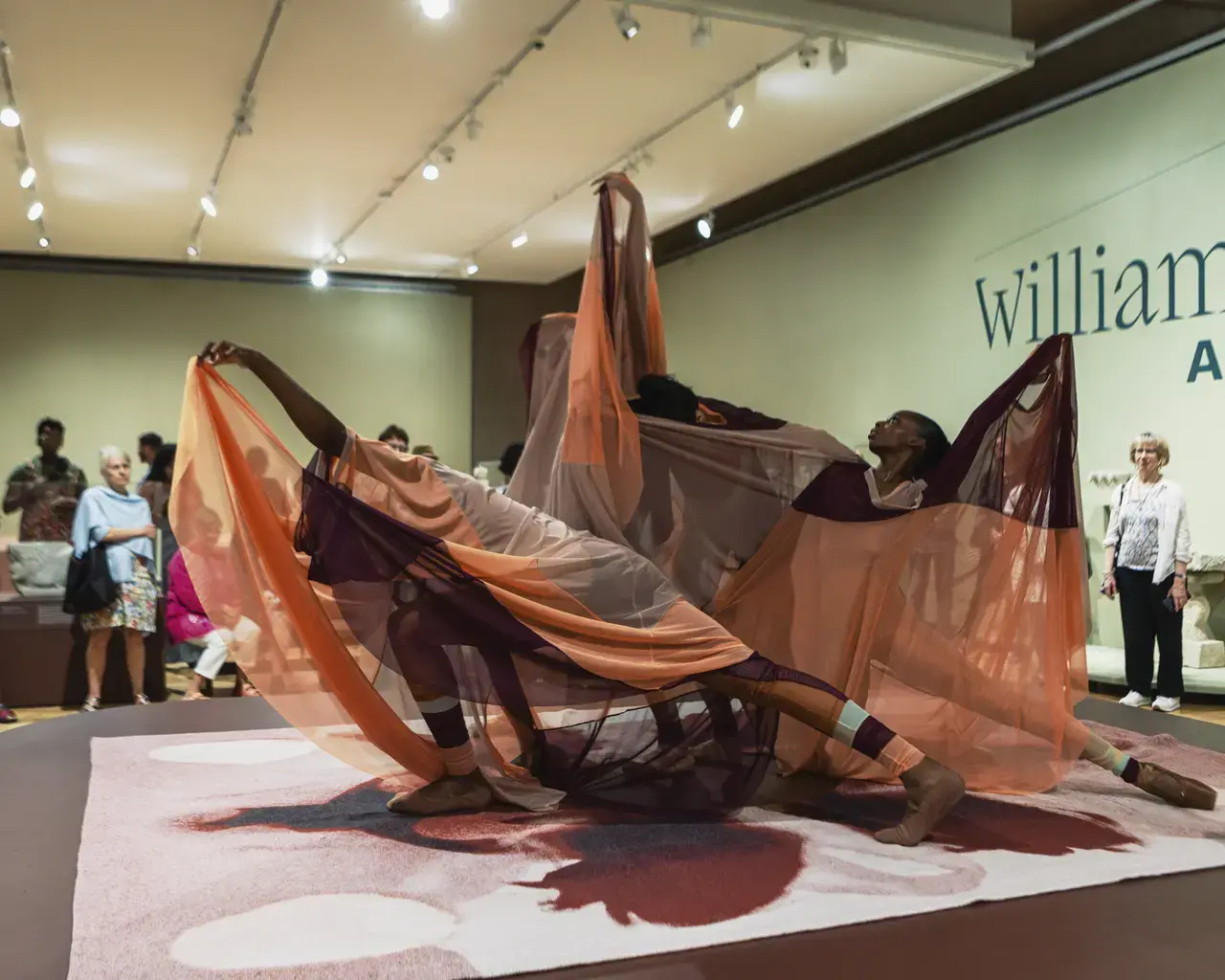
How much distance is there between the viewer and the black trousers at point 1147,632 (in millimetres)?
5504

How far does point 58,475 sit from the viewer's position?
21.6 feet

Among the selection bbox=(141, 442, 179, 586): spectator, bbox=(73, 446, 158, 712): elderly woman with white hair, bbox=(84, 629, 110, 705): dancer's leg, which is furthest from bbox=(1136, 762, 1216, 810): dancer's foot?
bbox=(141, 442, 179, 586): spectator

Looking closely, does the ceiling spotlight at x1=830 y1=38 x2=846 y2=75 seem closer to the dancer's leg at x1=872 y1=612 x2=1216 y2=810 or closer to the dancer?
the dancer

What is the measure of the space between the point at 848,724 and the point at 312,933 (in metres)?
1.31

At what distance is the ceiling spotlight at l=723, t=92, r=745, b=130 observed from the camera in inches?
237

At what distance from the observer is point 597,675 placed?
2.85 meters

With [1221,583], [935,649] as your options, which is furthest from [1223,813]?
[1221,583]

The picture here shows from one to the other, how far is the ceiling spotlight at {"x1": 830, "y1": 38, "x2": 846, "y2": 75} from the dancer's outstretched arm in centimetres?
348

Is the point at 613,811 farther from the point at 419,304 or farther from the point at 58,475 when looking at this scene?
the point at 419,304

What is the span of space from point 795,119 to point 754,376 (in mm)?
3102

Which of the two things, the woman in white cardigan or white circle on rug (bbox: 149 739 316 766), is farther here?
the woman in white cardigan

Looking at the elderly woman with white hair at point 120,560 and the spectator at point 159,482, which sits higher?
the spectator at point 159,482

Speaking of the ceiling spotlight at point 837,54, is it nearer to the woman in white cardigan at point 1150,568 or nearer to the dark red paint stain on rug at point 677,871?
the woman in white cardigan at point 1150,568

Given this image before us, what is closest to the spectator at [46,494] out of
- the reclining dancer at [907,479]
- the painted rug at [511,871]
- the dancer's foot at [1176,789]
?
the painted rug at [511,871]
